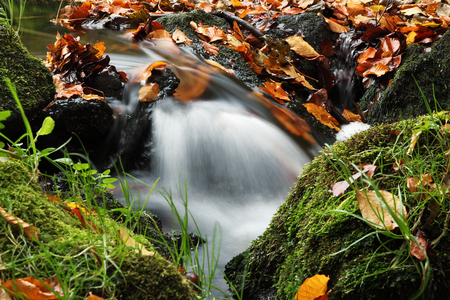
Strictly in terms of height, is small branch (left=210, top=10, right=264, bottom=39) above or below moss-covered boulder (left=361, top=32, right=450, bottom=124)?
above

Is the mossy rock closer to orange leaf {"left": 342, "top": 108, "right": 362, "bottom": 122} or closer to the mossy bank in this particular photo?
the mossy bank

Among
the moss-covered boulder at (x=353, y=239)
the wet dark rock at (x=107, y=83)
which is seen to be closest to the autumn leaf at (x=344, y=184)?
the moss-covered boulder at (x=353, y=239)

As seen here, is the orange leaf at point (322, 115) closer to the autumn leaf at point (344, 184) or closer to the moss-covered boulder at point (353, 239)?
the moss-covered boulder at point (353, 239)

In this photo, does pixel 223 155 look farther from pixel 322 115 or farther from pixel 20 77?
pixel 20 77

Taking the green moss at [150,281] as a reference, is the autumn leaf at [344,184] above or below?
Result: above

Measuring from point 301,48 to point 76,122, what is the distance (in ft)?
10.0

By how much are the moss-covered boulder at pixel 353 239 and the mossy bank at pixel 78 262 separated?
0.35 m

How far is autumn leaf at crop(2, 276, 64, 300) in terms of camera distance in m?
0.85

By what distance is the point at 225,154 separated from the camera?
2965 millimetres

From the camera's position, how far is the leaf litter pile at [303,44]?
326 cm

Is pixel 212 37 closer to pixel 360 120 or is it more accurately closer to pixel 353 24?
pixel 353 24

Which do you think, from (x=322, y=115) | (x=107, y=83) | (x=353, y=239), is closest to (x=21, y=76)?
(x=107, y=83)

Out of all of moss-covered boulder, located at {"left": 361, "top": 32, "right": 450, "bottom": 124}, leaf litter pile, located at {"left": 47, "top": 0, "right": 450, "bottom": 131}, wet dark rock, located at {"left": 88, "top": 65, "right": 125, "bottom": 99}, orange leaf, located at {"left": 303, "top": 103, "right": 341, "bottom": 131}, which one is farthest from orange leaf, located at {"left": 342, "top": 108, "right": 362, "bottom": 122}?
wet dark rock, located at {"left": 88, "top": 65, "right": 125, "bottom": 99}

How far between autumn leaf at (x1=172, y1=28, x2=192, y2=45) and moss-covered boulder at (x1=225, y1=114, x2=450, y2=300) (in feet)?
10.6
